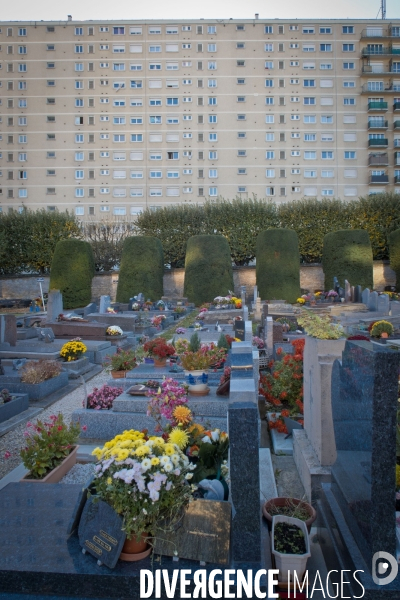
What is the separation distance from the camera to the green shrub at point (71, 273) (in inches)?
1028

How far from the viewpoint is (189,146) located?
145 feet

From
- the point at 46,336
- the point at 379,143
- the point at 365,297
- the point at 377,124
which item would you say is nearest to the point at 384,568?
the point at 46,336

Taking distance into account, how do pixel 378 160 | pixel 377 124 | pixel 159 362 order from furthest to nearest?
pixel 377 124
pixel 378 160
pixel 159 362

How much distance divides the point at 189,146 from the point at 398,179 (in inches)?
793

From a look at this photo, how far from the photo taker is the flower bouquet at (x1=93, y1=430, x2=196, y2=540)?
2.63 meters

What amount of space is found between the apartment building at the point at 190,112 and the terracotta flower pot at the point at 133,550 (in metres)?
42.6

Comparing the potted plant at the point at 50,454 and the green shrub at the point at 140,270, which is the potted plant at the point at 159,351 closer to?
the potted plant at the point at 50,454

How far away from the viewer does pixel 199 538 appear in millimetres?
2734

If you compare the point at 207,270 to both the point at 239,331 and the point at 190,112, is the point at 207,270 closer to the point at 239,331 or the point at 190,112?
the point at 239,331

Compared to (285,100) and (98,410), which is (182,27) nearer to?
Answer: (285,100)

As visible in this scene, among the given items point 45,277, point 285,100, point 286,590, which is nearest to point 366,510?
point 286,590

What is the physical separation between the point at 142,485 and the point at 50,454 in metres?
2.46

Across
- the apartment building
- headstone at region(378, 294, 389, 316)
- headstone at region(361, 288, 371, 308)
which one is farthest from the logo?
the apartment building

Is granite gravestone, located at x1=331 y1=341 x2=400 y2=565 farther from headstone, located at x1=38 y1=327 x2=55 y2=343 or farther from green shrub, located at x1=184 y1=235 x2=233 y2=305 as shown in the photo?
green shrub, located at x1=184 y1=235 x2=233 y2=305
